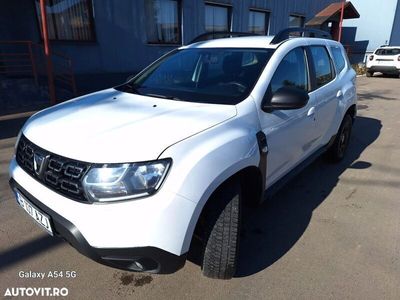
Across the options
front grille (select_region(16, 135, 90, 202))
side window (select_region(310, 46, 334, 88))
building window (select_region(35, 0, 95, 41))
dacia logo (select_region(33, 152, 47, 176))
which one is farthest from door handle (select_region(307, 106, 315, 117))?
building window (select_region(35, 0, 95, 41))

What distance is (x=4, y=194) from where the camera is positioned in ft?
11.5

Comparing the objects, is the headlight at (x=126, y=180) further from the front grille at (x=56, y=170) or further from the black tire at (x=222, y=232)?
the black tire at (x=222, y=232)

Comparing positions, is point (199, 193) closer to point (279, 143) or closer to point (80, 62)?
point (279, 143)

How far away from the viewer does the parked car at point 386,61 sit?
16.1 meters

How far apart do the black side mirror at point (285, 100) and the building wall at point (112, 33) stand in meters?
7.75

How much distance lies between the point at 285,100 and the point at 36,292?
224 centimetres

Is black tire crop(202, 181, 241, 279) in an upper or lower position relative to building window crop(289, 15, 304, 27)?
lower

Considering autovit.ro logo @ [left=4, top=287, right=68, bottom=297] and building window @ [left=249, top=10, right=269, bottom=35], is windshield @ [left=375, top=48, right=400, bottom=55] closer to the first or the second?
building window @ [left=249, top=10, right=269, bottom=35]

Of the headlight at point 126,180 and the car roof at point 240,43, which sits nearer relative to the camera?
the headlight at point 126,180

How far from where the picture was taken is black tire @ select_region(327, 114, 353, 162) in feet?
14.3

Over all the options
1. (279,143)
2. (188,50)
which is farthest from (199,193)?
(188,50)

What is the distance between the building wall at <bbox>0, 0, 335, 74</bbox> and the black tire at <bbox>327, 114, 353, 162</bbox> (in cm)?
719

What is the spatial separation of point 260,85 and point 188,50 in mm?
1202

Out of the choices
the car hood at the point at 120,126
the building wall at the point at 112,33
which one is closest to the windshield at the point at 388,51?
the building wall at the point at 112,33
